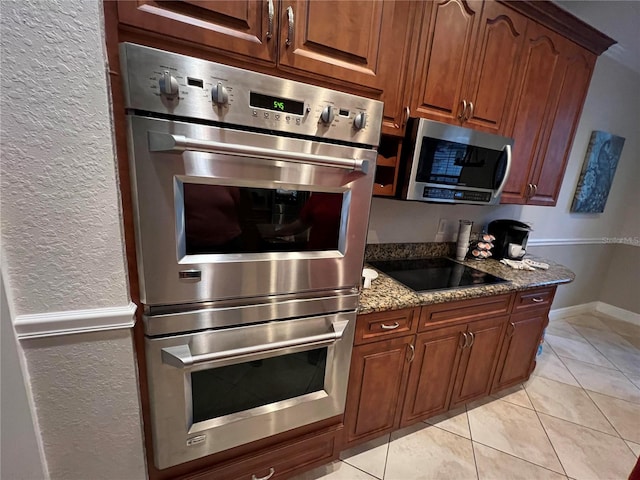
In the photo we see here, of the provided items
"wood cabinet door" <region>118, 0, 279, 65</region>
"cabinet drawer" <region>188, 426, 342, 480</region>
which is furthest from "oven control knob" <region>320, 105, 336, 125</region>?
"cabinet drawer" <region>188, 426, 342, 480</region>

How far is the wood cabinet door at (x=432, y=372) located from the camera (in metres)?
1.40

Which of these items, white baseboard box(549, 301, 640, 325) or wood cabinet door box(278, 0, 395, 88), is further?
white baseboard box(549, 301, 640, 325)

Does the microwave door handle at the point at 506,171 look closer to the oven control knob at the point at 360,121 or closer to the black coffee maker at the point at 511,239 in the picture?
the black coffee maker at the point at 511,239

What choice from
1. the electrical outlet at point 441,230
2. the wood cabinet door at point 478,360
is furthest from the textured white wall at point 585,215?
the wood cabinet door at point 478,360

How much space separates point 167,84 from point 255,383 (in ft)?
3.33

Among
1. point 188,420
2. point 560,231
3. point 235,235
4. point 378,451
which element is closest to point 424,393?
point 378,451

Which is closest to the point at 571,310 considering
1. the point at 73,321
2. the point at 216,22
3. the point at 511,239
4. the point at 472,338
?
the point at 511,239

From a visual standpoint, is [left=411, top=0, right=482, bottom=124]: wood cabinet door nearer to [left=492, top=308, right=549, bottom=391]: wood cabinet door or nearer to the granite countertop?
the granite countertop

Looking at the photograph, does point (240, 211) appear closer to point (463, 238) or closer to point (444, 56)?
point (444, 56)

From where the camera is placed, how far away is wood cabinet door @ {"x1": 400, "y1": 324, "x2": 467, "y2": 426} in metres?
1.40

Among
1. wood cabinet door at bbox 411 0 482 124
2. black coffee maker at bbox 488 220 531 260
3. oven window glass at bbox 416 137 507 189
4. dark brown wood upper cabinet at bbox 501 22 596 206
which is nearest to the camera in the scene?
wood cabinet door at bbox 411 0 482 124

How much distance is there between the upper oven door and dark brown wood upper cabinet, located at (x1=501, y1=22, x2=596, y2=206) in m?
1.26

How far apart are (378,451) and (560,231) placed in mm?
2779

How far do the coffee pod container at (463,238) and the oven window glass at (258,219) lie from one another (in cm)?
131
